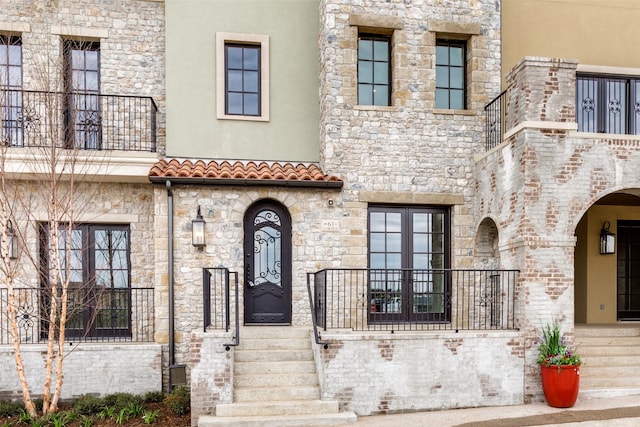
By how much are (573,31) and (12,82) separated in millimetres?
11041

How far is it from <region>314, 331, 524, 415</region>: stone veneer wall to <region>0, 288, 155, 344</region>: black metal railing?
11.6 ft

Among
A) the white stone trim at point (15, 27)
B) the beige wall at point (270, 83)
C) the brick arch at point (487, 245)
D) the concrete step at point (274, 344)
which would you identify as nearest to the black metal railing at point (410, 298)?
the brick arch at point (487, 245)

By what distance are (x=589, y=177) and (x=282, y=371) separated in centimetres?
563

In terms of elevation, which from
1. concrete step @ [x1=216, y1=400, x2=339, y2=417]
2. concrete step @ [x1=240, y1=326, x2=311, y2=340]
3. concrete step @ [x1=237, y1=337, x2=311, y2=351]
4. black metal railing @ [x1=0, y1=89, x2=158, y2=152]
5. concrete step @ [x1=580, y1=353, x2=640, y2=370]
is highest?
black metal railing @ [x1=0, y1=89, x2=158, y2=152]

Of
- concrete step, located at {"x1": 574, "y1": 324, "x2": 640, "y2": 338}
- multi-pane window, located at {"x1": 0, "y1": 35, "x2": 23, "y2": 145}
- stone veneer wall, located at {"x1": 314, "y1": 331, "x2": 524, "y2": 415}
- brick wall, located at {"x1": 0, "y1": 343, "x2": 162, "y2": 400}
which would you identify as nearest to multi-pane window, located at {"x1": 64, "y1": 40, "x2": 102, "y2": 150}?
multi-pane window, located at {"x1": 0, "y1": 35, "x2": 23, "y2": 145}

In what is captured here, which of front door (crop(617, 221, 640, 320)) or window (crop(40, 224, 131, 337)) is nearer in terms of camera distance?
window (crop(40, 224, 131, 337))

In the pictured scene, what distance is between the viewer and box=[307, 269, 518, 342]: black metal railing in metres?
8.67

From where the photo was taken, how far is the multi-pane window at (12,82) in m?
8.77

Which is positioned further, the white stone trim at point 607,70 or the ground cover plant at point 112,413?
the white stone trim at point 607,70

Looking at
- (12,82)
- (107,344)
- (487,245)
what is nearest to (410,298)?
(487,245)

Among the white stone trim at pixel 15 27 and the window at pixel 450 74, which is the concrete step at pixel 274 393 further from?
the white stone trim at pixel 15 27

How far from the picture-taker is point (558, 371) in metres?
7.10

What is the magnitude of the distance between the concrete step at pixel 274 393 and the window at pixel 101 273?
3.22 meters

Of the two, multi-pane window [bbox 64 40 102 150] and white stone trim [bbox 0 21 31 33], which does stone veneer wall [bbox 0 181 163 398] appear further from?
white stone trim [bbox 0 21 31 33]
